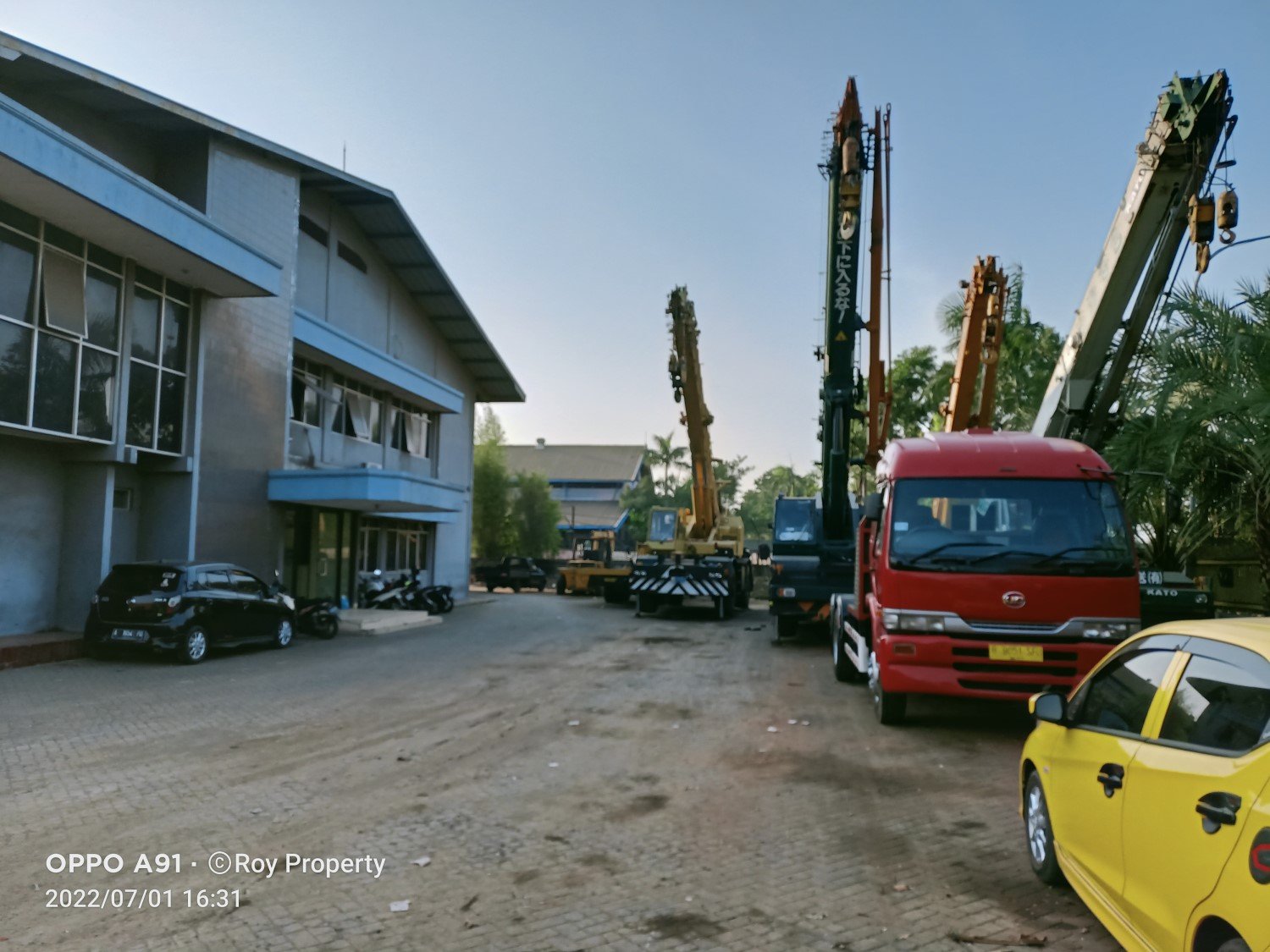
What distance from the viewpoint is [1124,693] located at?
4098mm

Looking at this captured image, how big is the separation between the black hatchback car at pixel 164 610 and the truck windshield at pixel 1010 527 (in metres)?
10.6

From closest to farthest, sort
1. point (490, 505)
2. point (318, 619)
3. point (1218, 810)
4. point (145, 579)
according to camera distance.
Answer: point (1218, 810) → point (145, 579) → point (318, 619) → point (490, 505)

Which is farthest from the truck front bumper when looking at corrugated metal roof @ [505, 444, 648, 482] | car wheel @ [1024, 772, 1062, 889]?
corrugated metal roof @ [505, 444, 648, 482]

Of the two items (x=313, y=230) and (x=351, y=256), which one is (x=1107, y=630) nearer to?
(x=313, y=230)

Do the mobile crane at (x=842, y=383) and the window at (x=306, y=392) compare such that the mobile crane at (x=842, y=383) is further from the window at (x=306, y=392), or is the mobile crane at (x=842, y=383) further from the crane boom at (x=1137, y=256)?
the window at (x=306, y=392)

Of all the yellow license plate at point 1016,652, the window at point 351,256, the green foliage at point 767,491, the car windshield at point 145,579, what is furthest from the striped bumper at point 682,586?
the green foliage at point 767,491

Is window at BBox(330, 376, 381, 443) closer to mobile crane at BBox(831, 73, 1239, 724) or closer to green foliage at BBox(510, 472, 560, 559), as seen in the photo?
mobile crane at BBox(831, 73, 1239, 724)

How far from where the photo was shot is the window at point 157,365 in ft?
51.8

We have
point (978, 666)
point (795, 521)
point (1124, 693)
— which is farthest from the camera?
point (795, 521)

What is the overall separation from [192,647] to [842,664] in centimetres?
966

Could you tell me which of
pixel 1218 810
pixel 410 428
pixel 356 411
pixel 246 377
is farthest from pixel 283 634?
pixel 1218 810

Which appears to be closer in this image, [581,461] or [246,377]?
[246,377]

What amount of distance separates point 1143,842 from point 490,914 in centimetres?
290

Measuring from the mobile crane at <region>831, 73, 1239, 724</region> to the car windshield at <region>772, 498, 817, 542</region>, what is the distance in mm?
6552
